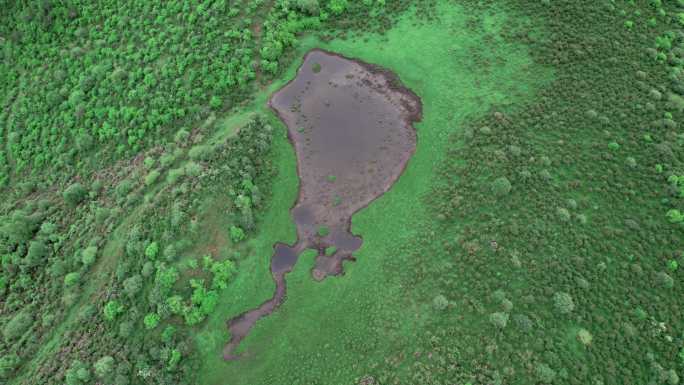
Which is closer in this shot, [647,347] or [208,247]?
[647,347]

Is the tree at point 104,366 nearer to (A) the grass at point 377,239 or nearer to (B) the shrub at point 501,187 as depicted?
(A) the grass at point 377,239

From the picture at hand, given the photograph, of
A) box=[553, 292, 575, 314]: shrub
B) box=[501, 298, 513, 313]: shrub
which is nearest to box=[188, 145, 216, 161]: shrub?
box=[501, 298, 513, 313]: shrub

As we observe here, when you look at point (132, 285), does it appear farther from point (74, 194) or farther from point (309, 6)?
point (309, 6)

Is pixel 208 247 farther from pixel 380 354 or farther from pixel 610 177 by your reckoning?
pixel 610 177

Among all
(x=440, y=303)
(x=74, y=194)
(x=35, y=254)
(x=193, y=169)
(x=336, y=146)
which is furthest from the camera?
(x=336, y=146)

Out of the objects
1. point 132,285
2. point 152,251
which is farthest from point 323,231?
point 132,285

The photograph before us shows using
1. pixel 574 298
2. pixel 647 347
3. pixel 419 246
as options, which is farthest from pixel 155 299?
pixel 647 347
